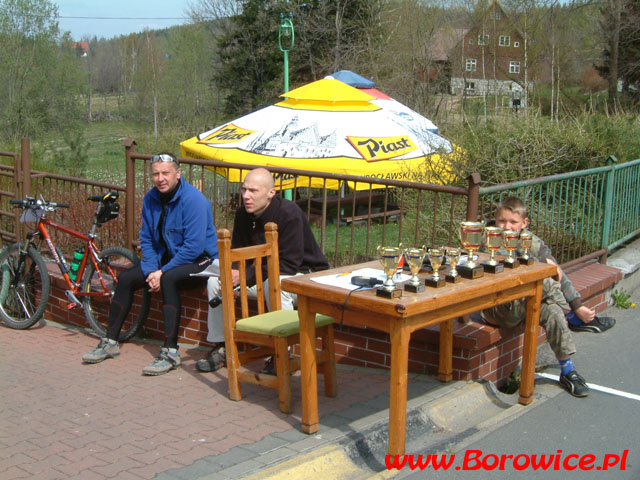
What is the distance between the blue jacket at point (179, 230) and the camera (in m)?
5.54

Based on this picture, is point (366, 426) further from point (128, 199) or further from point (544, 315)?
point (128, 199)

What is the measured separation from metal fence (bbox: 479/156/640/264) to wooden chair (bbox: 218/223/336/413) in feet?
7.31

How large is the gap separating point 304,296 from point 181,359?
7.28ft

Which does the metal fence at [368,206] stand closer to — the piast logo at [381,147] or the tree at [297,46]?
the piast logo at [381,147]

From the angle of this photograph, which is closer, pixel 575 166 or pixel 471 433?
pixel 471 433

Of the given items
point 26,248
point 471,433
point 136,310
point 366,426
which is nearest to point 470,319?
point 471,433

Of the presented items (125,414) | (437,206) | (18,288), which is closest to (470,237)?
(125,414)

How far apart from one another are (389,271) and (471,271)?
1.96 ft

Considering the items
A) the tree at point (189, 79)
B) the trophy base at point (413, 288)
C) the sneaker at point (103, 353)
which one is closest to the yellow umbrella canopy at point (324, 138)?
the sneaker at point (103, 353)

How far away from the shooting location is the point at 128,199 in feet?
21.6

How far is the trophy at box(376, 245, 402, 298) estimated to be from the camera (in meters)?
3.49

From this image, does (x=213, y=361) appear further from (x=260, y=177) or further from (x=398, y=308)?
(x=398, y=308)

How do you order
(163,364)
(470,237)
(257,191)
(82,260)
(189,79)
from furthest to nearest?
(189,79)
(82,260)
(163,364)
(257,191)
(470,237)

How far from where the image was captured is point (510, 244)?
4.17 metres
